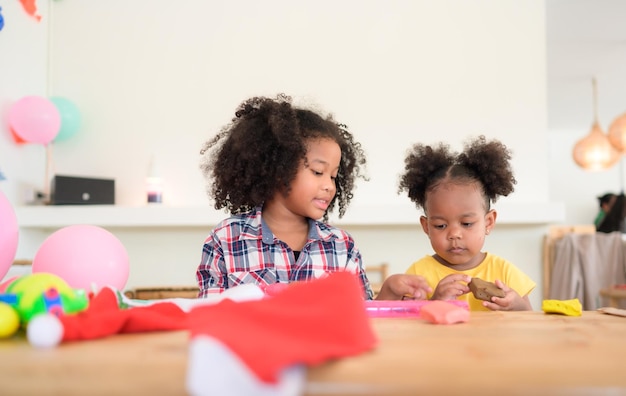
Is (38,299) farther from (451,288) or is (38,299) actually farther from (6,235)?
(451,288)

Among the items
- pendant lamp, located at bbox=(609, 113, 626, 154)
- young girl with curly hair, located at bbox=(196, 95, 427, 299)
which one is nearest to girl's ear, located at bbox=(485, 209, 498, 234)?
young girl with curly hair, located at bbox=(196, 95, 427, 299)

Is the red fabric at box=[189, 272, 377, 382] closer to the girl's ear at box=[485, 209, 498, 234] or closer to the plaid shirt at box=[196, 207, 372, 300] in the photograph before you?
the plaid shirt at box=[196, 207, 372, 300]

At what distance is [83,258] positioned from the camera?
4.99ft

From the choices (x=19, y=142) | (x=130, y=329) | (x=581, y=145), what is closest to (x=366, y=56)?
(x=19, y=142)

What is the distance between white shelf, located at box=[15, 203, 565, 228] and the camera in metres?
3.34

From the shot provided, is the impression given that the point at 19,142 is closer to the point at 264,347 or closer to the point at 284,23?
the point at 284,23

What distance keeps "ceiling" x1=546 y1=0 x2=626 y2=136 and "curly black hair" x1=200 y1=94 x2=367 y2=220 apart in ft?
10.2

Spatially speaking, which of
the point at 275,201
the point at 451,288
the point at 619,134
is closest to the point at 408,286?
the point at 451,288

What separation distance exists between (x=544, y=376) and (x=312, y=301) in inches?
9.7

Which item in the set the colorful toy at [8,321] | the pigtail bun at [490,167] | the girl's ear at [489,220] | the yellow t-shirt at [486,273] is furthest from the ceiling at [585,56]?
the colorful toy at [8,321]

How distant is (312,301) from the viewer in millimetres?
653

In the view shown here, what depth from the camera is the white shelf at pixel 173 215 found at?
3336 mm

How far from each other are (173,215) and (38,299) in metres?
2.65

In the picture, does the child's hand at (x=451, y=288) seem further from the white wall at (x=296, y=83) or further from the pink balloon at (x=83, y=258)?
the white wall at (x=296, y=83)
